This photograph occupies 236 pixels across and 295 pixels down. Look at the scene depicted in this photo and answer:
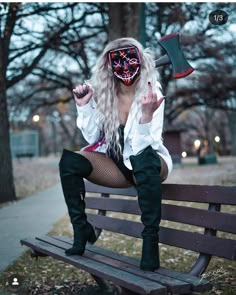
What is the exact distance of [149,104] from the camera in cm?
268

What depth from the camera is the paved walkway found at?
14.2 feet

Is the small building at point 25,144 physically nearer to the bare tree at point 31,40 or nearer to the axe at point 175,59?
the bare tree at point 31,40

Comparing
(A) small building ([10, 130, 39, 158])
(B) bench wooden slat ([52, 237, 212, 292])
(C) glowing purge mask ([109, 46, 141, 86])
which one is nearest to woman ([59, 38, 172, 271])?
(C) glowing purge mask ([109, 46, 141, 86])

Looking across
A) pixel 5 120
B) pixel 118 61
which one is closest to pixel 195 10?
pixel 5 120

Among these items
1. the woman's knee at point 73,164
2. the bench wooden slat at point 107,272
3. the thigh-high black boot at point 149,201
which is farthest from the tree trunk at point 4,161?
the thigh-high black boot at point 149,201

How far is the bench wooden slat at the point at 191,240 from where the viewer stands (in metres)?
2.62

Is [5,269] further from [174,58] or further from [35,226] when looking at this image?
[174,58]

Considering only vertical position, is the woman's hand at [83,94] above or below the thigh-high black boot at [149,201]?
above

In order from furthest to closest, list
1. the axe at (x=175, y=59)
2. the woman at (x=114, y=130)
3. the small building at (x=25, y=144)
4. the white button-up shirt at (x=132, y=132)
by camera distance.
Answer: the small building at (x=25, y=144) → the axe at (x=175, y=59) → the woman at (x=114, y=130) → the white button-up shirt at (x=132, y=132)

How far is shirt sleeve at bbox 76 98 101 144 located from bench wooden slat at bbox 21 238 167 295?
75 centimetres

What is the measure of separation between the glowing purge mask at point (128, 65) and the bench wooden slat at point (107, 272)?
3.76ft

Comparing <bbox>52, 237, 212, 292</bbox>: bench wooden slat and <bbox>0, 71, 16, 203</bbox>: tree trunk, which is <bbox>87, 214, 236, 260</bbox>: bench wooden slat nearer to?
<bbox>52, 237, 212, 292</bbox>: bench wooden slat

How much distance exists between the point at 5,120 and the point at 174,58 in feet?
10.5

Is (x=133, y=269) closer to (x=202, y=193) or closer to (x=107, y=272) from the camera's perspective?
(x=107, y=272)
